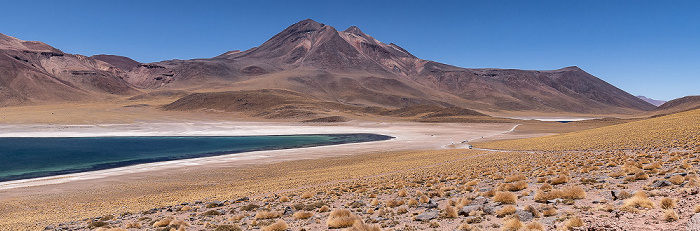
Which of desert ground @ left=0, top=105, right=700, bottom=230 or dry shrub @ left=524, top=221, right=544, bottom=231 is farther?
desert ground @ left=0, top=105, right=700, bottom=230

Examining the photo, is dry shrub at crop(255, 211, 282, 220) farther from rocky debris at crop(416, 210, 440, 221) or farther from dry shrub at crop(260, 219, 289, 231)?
rocky debris at crop(416, 210, 440, 221)

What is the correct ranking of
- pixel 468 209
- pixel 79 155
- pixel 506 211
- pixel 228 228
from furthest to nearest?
1. pixel 79 155
2. pixel 228 228
3. pixel 468 209
4. pixel 506 211

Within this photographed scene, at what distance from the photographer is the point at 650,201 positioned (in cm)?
801

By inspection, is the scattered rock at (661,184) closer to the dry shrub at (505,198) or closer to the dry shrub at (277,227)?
the dry shrub at (505,198)

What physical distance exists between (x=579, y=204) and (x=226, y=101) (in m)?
158

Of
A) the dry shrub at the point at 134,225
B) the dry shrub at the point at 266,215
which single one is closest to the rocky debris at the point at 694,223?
the dry shrub at the point at 266,215

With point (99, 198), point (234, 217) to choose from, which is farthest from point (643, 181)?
point (99, 198)

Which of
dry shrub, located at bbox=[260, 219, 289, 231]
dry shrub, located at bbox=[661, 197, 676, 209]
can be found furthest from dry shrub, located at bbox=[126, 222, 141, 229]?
dry shrub, located at bbox=[661, 197, 676, 209]

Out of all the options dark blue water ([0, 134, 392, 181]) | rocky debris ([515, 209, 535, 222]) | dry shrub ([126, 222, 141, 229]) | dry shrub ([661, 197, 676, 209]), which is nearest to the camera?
dry shrub ([661, 197, 676, 209])

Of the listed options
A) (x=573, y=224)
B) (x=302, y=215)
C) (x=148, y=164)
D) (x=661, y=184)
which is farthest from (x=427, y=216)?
(x=148, y=164)

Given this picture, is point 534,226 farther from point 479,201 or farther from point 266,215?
point 266,215

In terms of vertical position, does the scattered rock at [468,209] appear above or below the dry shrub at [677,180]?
below

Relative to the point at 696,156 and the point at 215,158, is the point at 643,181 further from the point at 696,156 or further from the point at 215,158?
the point at 215,158

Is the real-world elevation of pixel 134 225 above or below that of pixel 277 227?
below
